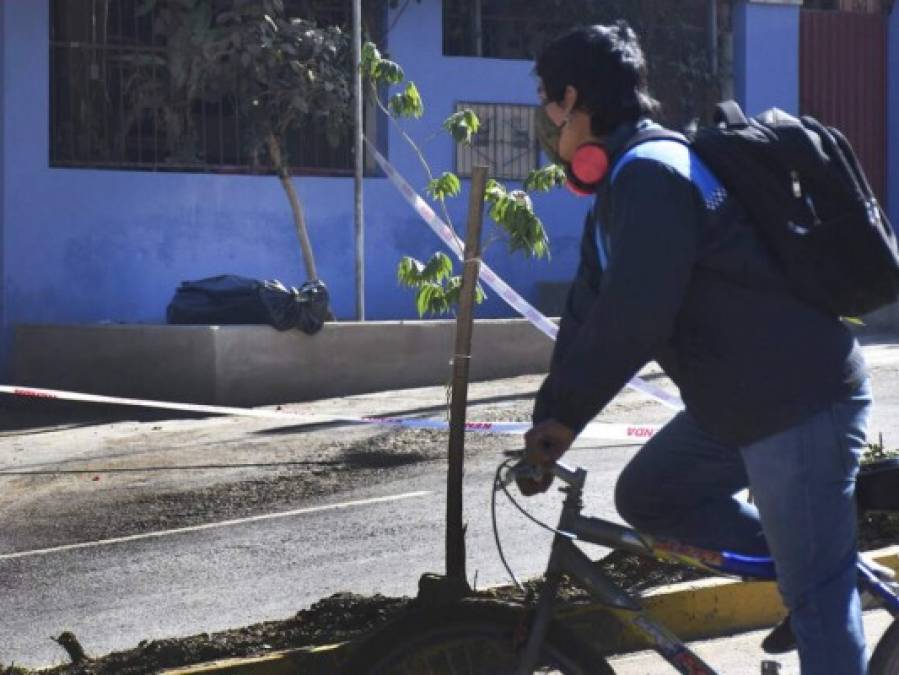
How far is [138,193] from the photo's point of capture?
1543 centimetres

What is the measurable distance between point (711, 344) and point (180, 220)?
12901 millimetres

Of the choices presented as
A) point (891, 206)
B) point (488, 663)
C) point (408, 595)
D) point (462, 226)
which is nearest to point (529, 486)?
point (488, 663)

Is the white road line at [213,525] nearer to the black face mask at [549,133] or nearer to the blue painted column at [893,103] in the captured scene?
the black face mask at [549,133]

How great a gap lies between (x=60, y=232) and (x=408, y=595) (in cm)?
990

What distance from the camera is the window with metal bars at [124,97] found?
15352 mm

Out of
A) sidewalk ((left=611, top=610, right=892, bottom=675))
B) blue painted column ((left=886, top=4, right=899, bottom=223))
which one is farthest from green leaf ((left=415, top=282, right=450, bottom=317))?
blue painted column ((left=886, top=4, right=899, bottom=223))

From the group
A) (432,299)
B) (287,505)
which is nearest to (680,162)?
(432,299)

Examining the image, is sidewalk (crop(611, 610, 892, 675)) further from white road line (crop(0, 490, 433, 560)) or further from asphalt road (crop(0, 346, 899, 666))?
white road line (crop(0, 490, 433, 560))

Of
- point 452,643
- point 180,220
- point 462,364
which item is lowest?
point 452,643

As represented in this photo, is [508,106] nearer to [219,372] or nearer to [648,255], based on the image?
[219,372]

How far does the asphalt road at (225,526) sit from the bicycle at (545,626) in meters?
2.19

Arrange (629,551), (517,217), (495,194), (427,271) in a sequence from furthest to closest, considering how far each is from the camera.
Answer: (427,271) → (495,194) → (517,217) → (629,551)

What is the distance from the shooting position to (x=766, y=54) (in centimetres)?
1873

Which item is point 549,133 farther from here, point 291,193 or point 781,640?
point 291,193
